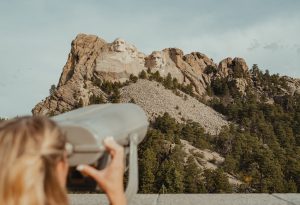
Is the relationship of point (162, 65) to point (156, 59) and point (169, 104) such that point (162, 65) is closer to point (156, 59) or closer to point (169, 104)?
point (156, 59)

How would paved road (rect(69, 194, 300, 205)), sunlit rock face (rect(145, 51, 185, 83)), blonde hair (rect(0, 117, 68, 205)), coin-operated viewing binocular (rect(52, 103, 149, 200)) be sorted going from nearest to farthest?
blonde hair (rect(0, 117, 68, 205)) → coin-operated viewing binocular (rect(52, 103, 149, 200)) → paved road (rect(69, 194, 300, 205)) → sunlit rock face (rect(145, 51, 185, 83))

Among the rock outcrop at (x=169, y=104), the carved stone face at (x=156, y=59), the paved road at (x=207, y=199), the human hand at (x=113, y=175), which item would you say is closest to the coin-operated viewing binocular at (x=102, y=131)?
the human hand at (x=113, y=175)

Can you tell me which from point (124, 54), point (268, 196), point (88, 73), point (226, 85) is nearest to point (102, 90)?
Result: point (88, 73)

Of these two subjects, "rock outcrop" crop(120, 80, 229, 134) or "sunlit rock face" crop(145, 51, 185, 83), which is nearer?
"rock outcrop" crop(120, 80, 229, 134)

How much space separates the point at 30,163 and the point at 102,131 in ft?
1.61

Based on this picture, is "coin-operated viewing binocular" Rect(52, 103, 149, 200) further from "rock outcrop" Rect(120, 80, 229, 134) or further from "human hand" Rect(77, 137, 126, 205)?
"rock outcrop" Rect(120, 80, 229, 134)

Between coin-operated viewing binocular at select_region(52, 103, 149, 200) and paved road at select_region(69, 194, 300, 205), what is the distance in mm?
2367

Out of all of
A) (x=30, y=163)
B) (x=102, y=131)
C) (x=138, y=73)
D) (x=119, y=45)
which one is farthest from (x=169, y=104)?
(x=30, y=163)

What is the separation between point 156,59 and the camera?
116 meters

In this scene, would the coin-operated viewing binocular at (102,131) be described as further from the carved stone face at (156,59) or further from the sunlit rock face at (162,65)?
the carved stone face at (156,59)

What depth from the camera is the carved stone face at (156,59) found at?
115531 mm

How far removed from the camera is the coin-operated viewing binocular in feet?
5.80

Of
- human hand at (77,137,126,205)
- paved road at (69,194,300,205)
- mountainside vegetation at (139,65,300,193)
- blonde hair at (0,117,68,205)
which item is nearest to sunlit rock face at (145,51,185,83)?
mountainside vegetation at (139,65,300,193)

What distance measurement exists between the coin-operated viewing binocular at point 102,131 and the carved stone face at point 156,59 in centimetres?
11333
